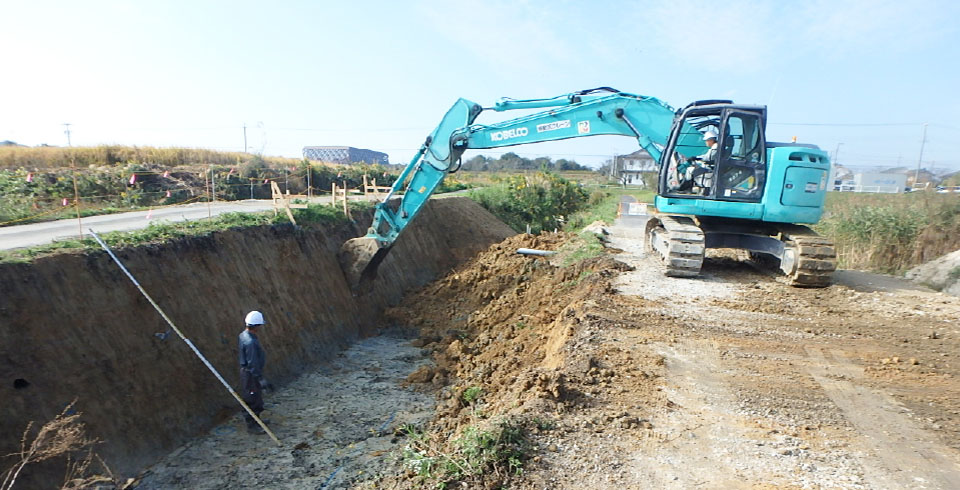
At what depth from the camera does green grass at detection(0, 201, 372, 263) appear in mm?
6262

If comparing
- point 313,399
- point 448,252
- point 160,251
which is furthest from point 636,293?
point 448,252

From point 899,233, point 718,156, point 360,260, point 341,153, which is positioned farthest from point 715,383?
point 341,153

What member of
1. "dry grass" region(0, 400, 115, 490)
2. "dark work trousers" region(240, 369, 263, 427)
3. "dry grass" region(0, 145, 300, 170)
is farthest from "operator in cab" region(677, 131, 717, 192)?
"dry grass" region(0, 145, 300, 170)

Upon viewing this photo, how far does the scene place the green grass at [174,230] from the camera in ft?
20.5

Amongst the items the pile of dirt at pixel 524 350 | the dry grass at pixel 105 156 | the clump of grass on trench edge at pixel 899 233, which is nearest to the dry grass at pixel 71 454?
the pile of dirt at pixel 524 350

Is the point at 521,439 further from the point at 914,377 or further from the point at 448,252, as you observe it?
the point at 448,252

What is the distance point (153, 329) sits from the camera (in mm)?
6652

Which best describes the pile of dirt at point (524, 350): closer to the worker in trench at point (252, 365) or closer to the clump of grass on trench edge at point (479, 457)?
the clump of grass on trench edge at point (479, 457)

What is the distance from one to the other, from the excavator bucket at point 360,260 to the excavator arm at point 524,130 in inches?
2.5

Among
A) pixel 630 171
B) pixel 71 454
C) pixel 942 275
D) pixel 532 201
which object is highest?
pixel 630 171

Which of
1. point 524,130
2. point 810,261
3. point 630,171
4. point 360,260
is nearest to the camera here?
point 810,261

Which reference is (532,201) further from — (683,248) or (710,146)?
(683,248)

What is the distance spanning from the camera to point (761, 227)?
9.40 metres

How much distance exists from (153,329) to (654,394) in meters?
6.15
